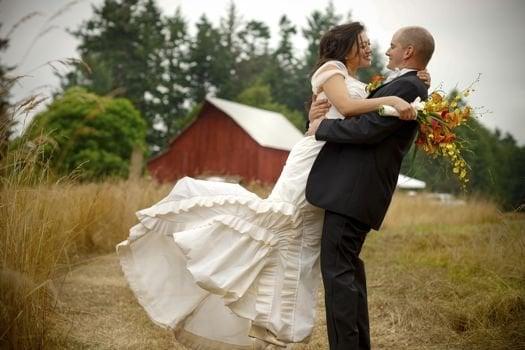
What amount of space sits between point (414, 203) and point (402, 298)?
1069cm

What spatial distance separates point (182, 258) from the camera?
3242 mm

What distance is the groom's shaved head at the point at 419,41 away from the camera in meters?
2.82

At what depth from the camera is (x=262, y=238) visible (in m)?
2.89

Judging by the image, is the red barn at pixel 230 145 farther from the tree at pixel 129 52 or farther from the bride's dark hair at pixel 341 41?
the bride's dark hair at pixel 341 41

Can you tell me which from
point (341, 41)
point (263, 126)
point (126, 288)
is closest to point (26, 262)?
point (341, 41)

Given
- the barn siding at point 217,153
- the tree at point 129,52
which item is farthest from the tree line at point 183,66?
the barn siding at point 217,153

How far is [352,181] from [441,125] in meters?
0.62

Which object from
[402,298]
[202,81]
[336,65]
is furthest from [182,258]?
[202,81]

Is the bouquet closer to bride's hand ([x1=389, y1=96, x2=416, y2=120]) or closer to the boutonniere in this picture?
bride's hand ([x1=389, y1=96, x2=416, y2=120])

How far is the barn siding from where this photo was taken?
24328mm

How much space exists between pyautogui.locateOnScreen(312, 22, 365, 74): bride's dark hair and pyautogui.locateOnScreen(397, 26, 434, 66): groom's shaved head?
26 centimetres

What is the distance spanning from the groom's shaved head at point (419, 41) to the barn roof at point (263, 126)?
21.6 metres

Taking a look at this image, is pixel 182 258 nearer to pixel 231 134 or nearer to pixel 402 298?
pixel 402 298

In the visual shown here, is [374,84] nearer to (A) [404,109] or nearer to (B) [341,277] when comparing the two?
(A) [404,109]
